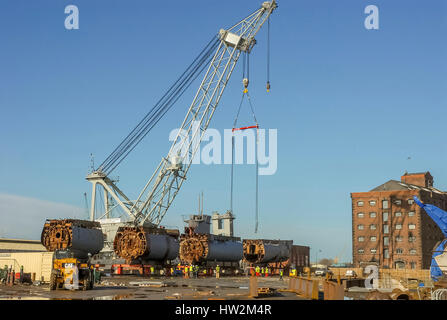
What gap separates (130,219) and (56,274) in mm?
49524

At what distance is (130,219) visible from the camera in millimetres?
81625

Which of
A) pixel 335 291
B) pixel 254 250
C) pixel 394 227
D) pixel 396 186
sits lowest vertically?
pixel 254 250

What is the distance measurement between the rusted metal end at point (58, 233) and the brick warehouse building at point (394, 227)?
59312 mm

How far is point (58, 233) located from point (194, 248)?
60.3 feet

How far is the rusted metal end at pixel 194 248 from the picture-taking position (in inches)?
2689

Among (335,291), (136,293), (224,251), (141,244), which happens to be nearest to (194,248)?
(224,251)

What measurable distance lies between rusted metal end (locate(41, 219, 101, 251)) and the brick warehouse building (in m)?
59.3

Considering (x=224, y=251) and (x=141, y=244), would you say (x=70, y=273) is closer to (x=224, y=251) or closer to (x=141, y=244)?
(x=141, y=244)

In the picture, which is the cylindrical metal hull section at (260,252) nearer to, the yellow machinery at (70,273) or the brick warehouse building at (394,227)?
the brick warehouse building at (394,227)

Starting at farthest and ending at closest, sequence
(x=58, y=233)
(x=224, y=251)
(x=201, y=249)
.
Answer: (x=224, y=251)
(x=201, y=249)
(x=58, y=233)

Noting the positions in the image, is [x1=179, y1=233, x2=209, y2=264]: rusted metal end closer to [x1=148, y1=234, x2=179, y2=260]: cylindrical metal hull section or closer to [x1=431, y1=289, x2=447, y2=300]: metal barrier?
[x1=148, y1=234, x2=179, y2=260]: cylindrical metal hull section

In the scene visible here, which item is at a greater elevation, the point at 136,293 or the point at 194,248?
the point at 194,248

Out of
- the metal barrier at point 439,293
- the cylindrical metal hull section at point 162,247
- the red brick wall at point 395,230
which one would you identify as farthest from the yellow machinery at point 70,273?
the red brick wall at point 395,230

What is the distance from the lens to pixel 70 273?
32.6 metres
